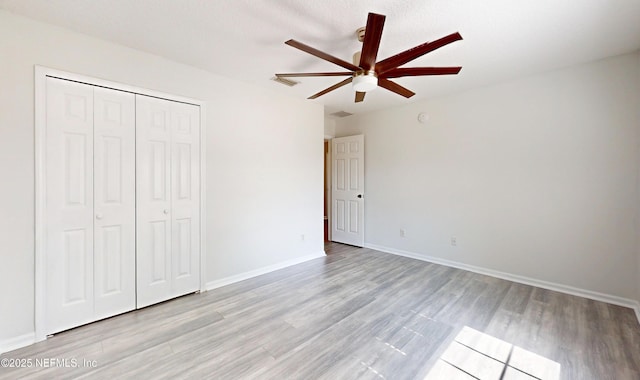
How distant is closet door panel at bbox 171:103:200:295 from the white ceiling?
66 centimetres

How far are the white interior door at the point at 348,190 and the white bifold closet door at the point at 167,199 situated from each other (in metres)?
2.92

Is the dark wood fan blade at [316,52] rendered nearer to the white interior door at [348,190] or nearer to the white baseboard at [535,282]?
the white interior door at [348,190]

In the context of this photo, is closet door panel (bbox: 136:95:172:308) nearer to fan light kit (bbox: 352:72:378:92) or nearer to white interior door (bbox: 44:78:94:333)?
white interior door (bbox: 44:78:94:333)

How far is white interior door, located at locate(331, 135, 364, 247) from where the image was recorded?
496 centimetres

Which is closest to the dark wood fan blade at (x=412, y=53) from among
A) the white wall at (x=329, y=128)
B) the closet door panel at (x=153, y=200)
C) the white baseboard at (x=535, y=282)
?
the closet door panel at (x=153, y=200)

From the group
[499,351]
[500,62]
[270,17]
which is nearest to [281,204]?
[270,17]

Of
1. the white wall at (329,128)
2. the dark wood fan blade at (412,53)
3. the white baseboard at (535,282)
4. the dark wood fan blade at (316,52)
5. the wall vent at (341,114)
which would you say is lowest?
the white baseboard at (535,282)

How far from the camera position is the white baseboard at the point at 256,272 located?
310 centimetres

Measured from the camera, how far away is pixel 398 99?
4.05m

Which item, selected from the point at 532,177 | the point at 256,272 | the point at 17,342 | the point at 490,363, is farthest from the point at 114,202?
the point at 532,177

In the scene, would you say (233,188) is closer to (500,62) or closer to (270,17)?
(270,17)

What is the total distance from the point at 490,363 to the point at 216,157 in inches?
125

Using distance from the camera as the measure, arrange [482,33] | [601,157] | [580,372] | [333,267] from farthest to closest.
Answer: [333,267]
[601,157]
[482,33]
[580,372]

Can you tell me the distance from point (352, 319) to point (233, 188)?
6.72 feet
